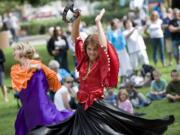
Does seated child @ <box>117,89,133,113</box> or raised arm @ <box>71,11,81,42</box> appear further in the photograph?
seated child @ <box>117,89,133,113</box>

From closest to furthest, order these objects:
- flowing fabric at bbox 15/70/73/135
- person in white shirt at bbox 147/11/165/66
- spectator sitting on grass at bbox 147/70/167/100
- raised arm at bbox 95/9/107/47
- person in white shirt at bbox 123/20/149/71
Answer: raised arm at bbox 95/9/107/47 → flowing fabric at bbox 15/70/73/135 → spectator sitting on grass at bbox 147/70/167/100 → person in white shirt at bbox 123/20/149/71 → person in white shirt at bbox 147/11/165/66

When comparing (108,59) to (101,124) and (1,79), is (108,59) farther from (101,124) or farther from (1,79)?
(1,79)

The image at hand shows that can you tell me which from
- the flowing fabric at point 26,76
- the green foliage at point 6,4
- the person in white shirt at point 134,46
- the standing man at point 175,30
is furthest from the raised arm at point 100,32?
the green foliage at point 6,4

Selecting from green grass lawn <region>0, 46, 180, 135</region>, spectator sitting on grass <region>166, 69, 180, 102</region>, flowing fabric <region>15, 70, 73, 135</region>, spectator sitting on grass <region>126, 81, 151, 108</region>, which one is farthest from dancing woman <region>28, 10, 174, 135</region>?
spectator sitting on grass <region>166, 69, 180, 102</region>

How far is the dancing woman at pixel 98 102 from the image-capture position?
24.1 ft

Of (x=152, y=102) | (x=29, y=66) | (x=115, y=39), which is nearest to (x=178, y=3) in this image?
(x=115, y=39)

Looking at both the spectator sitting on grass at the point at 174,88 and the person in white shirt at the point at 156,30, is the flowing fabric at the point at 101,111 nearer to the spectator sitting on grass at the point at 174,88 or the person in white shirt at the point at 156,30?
the spectator sitting on grass at the point at 174,88

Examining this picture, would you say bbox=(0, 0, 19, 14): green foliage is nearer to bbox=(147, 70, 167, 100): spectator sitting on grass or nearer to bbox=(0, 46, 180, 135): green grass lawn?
bbox=(0, 46, 180, 135): green grass lawn

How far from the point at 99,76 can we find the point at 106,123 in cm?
55

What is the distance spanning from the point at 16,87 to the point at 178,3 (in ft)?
34.1

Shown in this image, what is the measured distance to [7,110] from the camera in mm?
14781

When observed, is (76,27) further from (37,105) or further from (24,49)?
(37,105)

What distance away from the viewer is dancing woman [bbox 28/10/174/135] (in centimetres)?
736

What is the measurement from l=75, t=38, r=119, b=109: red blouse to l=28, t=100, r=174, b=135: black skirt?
0.10 m
